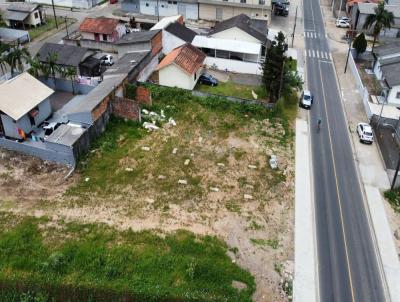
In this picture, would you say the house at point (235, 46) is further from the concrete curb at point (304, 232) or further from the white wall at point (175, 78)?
the concrete curb at point (304, 232)

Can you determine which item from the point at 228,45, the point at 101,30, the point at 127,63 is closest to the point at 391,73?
the point at 228,45

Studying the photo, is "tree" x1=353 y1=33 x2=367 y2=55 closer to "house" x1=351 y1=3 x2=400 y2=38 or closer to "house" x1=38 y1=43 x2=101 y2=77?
"house" x1=351 y1=3 x2=400 y2=38

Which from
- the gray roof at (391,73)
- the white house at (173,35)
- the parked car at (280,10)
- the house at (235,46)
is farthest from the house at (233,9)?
the gray roof at (391,73)

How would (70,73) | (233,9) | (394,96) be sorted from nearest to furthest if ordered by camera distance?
(70,73) < (394,96) < (233,9)

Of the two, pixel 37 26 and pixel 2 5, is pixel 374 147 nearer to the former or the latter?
pixel 37 26

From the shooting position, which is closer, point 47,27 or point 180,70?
point 180,70

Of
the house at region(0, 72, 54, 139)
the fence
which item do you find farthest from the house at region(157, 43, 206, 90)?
the fence

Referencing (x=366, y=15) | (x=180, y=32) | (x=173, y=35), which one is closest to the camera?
(x=173, y=35)

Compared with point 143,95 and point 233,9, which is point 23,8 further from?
point 143,95
